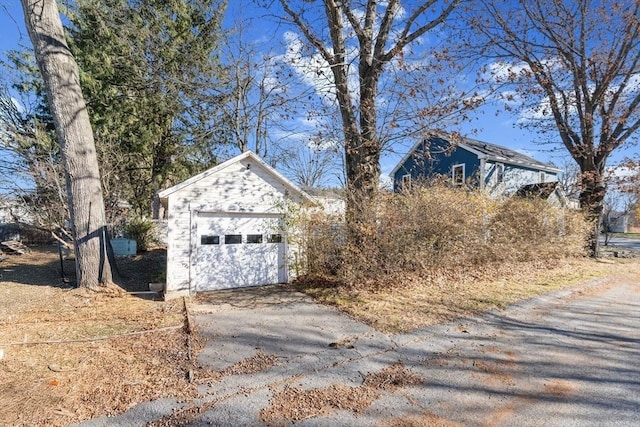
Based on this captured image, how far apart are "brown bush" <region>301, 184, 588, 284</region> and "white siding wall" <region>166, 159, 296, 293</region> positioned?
1.53m

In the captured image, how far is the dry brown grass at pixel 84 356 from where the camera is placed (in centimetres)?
299

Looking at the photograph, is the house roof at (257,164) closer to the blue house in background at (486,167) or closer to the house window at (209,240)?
the house window at (209,240)

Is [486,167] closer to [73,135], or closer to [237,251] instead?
[237,251]

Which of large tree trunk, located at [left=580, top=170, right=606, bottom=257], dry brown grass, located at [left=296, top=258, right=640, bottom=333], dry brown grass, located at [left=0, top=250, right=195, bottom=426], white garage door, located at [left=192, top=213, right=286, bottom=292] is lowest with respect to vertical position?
dry brown grass, located at [left=0, top=250, right=195, bottom=426]

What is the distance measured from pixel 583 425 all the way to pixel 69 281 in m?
11.0

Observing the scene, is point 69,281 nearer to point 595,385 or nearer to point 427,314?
point 427,314

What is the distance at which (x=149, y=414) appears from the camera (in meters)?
2.85

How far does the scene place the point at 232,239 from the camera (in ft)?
26.6

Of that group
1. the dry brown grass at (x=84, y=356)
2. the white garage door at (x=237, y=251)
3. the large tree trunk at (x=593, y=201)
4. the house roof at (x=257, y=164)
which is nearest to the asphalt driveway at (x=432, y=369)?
the dry brown grass at (x=84, y=356)

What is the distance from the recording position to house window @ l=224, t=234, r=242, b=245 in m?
8.04

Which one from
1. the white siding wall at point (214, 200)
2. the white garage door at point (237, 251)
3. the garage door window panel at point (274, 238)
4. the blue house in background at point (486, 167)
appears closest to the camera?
the white siding wall at point (214, 200)

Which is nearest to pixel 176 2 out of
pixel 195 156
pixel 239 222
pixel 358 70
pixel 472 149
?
pixel 195 156

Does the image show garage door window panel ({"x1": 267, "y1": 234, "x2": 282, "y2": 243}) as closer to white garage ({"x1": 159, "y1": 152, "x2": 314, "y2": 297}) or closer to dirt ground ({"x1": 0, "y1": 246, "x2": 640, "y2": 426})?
white garage ({"x1": 159, "y1": 152, "x2": 314, "y2": 297})

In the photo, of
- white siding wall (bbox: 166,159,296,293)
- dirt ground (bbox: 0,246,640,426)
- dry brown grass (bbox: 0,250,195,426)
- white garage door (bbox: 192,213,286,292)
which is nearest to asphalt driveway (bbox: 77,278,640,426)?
dirt ground (bbox: 0,246,640,426)
